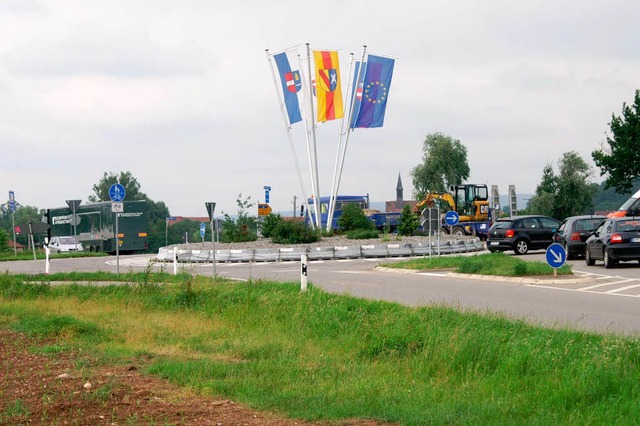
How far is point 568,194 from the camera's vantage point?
93250 mm

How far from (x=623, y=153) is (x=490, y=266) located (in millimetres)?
43433

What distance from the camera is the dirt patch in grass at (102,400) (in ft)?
24.6

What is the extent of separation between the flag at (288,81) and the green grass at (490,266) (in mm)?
16396

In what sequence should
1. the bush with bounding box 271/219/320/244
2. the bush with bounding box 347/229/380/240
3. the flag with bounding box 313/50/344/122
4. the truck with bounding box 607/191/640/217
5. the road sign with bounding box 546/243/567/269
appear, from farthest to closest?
the bush with bounding box 347/229/380/240 → the flag with bounding box 313/50/344/122 → the bush with bounding box 271/219/320/244 → the truck with bounding box 607/191/640/217 → the road sign with bounding box 546/243/567/269

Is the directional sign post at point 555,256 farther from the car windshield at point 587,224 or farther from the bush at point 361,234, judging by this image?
the bush at point 361,234

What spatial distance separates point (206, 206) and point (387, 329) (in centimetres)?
1812

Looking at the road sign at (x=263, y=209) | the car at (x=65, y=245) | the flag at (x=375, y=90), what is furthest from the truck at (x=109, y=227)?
the flag at (x=375, y=90)

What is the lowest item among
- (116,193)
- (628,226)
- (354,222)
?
(628,226)

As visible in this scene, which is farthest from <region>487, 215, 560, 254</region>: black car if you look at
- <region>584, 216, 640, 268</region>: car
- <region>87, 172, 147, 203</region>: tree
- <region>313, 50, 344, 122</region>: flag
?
<region>87, 172, 147, 203</region>: tree

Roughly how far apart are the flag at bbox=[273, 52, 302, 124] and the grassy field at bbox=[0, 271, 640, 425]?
101 feet

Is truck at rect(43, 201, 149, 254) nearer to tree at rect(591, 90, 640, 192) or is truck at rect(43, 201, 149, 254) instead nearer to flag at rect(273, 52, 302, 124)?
flag at rect(273, 52, 302, 124)

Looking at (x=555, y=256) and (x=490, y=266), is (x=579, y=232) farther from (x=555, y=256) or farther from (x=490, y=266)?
(x=555, y=256)

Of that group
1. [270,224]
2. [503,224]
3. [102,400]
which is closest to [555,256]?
[102,400]

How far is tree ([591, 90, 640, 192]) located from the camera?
66938 mm
